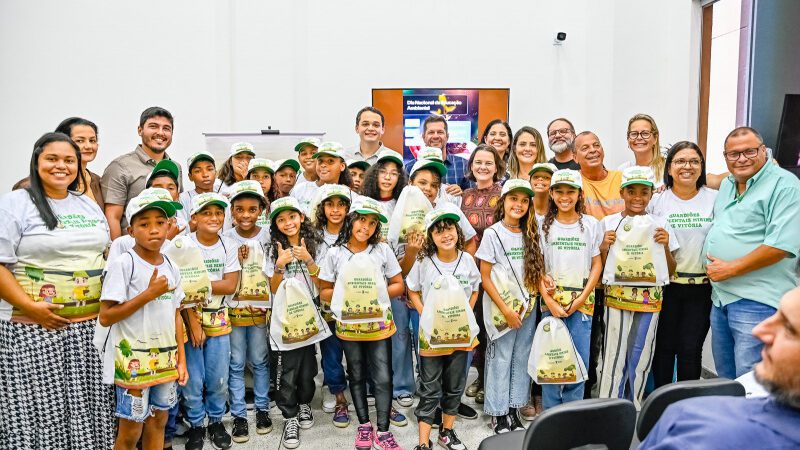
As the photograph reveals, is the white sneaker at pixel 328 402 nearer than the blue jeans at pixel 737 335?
No

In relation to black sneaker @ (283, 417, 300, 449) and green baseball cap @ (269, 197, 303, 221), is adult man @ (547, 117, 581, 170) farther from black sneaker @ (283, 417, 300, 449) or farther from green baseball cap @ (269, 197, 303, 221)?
black sneaker @ (283, 417, 300, 449)

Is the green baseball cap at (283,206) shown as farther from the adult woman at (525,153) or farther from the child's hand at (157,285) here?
the adult woman at (525,153)

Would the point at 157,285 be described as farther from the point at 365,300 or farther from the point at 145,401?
the point at 365,300

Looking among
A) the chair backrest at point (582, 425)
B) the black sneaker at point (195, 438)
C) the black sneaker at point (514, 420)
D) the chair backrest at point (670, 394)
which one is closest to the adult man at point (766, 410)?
the chair backrest at point (582, 425)

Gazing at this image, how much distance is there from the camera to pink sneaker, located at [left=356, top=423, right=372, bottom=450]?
3.05 m

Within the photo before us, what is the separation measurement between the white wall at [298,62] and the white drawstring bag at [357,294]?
12.1 ft

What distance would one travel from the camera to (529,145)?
385cm

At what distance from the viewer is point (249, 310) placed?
10.5 ft

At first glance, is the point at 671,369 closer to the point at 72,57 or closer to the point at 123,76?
the point at 123,76

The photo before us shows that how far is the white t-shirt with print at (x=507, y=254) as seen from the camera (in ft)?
10.2

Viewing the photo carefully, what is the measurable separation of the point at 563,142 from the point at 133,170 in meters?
2.96

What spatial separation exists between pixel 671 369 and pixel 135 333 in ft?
9.58

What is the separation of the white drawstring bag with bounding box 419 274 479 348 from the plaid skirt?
62.2 inches

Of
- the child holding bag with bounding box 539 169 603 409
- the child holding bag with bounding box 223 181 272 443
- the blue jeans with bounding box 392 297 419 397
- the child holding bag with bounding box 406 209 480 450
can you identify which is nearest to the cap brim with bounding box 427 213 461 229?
the child holding bag with bounding box 406 209 480 450
